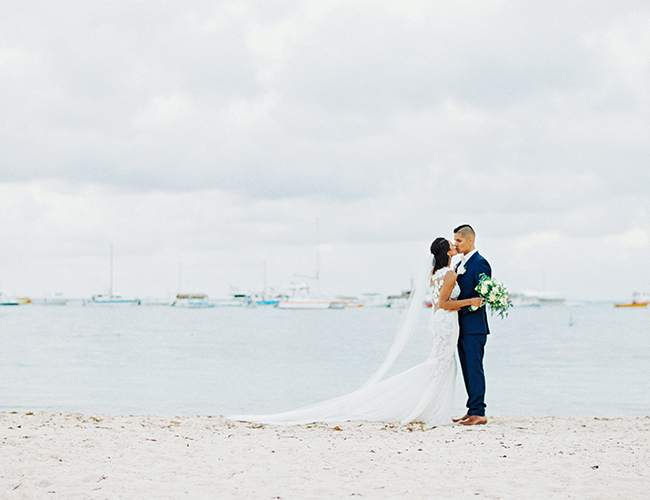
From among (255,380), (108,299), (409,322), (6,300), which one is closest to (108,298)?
(108,299)

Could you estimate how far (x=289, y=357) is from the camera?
26.0 m

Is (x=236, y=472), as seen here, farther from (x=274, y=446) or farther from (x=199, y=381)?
(x=199, y=381)

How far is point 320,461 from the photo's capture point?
5.54 metres

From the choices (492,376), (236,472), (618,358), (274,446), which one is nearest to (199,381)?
(492,376)

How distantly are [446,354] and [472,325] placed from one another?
1.53 feet

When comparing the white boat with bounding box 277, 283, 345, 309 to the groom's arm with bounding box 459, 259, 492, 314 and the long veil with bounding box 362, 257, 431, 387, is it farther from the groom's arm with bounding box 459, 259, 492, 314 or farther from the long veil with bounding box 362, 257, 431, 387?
the groom's arm with bounding box 459, 259, 492, 314

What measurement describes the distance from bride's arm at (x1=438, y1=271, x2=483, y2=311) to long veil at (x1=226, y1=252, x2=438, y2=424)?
341mm

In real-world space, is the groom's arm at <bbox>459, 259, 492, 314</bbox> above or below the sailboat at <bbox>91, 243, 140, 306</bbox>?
above

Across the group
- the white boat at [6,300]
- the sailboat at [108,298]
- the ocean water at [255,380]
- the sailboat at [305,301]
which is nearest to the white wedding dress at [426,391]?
the ocean water at [255,380]

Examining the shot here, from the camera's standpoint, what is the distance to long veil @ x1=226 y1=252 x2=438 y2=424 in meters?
7.76

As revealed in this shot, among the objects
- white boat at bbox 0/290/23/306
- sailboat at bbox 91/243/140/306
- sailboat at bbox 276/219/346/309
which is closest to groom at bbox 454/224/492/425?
sailboat at bbox 276/219/346/309

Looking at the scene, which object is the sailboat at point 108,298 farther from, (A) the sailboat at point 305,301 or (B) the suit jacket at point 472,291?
(B) the suit jacket at point 472,291

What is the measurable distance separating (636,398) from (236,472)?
11.3 meters

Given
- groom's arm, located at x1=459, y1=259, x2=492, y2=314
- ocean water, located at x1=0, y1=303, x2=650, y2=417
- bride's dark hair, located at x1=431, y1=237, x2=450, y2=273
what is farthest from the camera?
ocean water, located at x1=0, y1=303, x2=650, y2=417
